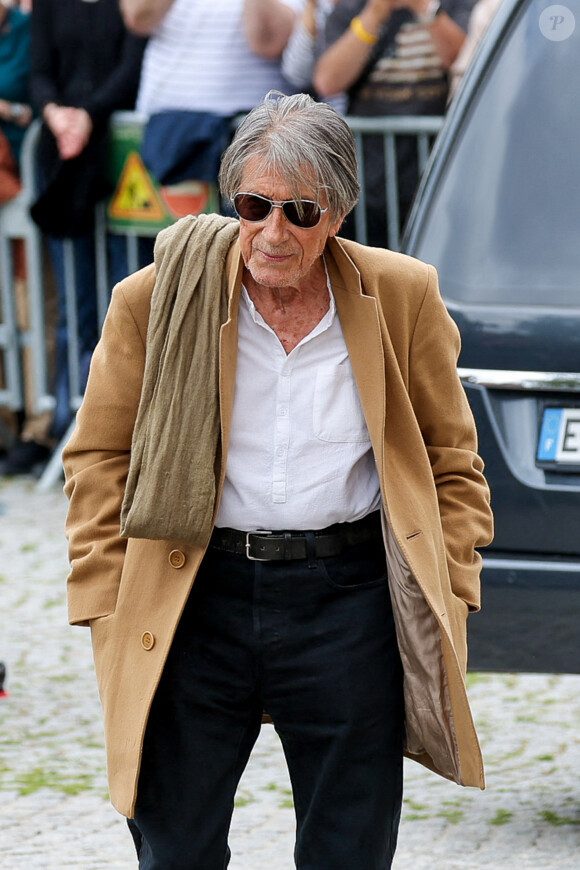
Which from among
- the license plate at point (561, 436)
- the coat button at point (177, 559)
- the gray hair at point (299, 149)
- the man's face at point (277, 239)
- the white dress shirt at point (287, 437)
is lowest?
the license plate at point (561, 436)

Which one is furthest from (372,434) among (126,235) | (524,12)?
(126,235)

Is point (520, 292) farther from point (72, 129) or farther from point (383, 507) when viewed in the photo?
point (72, 129)

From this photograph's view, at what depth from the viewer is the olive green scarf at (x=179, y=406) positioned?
264 centimetres

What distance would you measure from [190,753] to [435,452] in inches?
28.5

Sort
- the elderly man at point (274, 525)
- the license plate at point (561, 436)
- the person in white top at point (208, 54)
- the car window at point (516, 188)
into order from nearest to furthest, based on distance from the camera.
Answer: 1. the elderly man at point (274, 525)
2. the license plate at point (561, 436)
3. the car window at point (516, 188)
4. the person in white top at point (208, 54)

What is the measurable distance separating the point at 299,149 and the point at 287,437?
1.67ft

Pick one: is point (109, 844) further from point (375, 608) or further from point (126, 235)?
point (126, 235)

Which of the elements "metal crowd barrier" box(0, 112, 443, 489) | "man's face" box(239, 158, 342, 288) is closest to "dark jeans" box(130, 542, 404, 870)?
"man's face" box(239, 158, 342, 288)

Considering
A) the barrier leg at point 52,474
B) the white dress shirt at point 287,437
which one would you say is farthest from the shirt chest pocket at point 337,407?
the barrier leg at point 52,474

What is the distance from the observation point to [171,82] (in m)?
7.34

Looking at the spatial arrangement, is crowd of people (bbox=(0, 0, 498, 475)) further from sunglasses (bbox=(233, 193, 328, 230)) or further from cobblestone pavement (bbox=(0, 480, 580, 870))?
sunglasses (bbox=(233, 193, 328, 230))

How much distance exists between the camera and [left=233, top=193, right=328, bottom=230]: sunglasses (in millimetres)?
2582

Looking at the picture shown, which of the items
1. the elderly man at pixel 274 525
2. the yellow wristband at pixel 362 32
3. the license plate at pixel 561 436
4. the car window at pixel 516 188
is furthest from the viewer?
the yellow wristband at pixel 362 32

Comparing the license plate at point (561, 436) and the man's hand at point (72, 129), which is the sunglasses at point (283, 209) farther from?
the man's hand at point (72, 129)
